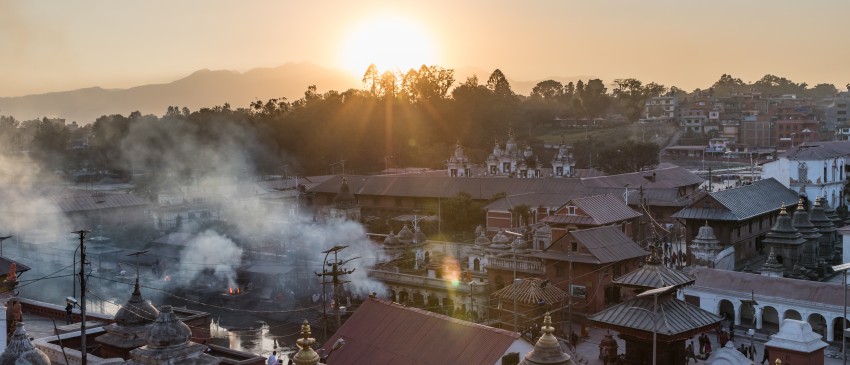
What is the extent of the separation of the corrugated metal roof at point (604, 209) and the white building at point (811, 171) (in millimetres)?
17923

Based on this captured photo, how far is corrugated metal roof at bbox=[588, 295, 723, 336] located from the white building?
4258cm

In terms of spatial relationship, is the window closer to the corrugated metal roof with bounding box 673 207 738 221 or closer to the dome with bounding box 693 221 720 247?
the dome with bounding box 693 221 720 247

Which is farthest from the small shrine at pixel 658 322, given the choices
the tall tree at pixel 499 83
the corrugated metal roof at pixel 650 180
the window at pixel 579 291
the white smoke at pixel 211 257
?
the tall tree at pixel 499 83

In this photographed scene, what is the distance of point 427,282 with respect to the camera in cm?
3503

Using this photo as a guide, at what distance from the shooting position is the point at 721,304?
95.5 ft

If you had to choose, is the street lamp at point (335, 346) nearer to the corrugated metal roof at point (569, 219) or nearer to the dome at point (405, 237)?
the corrugated metal roof at point (569, 219)

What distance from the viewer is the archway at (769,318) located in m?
27.7

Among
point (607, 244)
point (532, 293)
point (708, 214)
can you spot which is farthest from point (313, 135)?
point (532, 293)

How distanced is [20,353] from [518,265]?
76.9 ft

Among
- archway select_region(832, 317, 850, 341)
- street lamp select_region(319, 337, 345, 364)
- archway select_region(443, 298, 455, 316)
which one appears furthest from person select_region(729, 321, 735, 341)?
street lamp select_region(319, 337, 345, 364)

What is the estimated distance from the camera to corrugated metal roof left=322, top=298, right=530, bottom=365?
17.6m

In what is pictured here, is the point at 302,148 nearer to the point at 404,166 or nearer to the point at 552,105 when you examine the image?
the point at 404,166

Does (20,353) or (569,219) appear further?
(569,219)

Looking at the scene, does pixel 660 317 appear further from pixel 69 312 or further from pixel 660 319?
pixel 69 312
